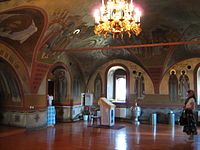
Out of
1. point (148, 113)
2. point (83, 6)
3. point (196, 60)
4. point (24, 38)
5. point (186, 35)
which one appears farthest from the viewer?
point (148, 113)

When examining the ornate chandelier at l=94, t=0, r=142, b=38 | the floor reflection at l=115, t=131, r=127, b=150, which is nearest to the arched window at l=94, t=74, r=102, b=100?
the floor reflection at l=115, t=131, r=127, b=150

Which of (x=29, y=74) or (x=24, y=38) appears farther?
(x=29, y=74)

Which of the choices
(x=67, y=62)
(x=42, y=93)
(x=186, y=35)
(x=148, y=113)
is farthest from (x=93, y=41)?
(x=148, y=113)

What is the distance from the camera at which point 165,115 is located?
15.0m

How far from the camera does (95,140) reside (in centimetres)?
959

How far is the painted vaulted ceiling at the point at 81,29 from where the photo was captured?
831 cm

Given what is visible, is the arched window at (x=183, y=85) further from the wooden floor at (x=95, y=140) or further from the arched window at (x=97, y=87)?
the arched window at (x=97, y=87)

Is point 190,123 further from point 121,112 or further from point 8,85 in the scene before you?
point 8,85

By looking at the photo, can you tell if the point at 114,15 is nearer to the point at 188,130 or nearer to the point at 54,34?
the point at 54,34

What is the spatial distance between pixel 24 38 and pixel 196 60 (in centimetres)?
944

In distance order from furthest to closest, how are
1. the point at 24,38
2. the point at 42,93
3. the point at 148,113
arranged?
the point at 148,113, the point at 42,93, the point at 24,38

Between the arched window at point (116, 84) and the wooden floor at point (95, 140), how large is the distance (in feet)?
16.8

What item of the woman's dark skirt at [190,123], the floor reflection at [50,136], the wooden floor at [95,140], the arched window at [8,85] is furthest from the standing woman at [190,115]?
the arched window at [8,85]

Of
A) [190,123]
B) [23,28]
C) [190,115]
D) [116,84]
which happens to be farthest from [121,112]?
[23,28]
